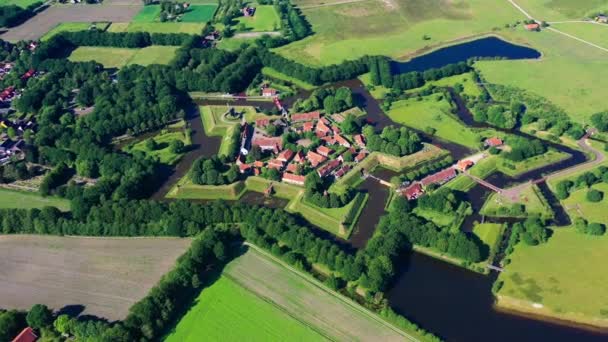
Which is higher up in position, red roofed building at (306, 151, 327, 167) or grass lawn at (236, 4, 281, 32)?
grass lawn at (236, 4, 281, 32)

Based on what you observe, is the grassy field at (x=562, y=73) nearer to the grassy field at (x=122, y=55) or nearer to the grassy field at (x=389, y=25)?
the grassy field at (x=389, y=25)

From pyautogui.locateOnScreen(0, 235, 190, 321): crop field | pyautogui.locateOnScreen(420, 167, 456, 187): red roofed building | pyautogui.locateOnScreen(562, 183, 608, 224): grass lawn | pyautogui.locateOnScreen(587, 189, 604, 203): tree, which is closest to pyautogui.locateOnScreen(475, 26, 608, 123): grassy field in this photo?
pyautogui.locateOnScreen(562, 183, 608, 224): grass lawn

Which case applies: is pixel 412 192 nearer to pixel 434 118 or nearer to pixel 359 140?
pixel 359 140

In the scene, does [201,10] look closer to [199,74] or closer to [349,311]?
[199,74]

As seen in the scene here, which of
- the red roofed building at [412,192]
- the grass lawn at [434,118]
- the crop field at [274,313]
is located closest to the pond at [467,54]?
the grass lawn at [434,118]

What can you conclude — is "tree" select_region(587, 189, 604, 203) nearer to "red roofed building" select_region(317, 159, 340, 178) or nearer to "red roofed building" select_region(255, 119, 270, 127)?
"red roofed building" select_region(317, 159, 340, 178)

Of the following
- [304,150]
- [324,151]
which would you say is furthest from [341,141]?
[304,150]
